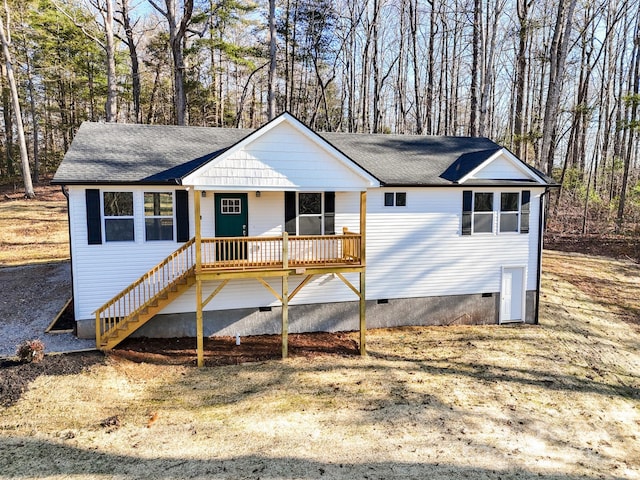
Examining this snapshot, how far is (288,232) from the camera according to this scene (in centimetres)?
1216

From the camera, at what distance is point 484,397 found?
9.30 metres

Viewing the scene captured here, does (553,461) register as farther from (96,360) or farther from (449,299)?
(96,360)

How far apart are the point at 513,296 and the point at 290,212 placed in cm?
842

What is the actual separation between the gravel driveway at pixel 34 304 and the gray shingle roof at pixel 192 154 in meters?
4.10

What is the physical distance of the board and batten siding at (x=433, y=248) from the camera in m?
12.9

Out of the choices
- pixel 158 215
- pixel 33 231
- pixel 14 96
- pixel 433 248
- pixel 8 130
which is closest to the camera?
pixel 158 215

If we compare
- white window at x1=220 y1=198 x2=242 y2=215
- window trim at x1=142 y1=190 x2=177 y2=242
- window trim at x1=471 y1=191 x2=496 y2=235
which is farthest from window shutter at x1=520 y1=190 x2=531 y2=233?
window trim at x1=142 y1=190 x2=177 y2=242

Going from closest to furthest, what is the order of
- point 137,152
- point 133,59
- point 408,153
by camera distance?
1. point 137,152
2. point 408,153
3. point 133,59

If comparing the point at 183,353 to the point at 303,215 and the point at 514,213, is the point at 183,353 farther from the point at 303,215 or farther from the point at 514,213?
the point at 514,213

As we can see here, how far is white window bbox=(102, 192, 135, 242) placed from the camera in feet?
Result: 34.8

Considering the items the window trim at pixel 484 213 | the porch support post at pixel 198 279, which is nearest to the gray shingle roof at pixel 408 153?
the window trim at pixel 484 213

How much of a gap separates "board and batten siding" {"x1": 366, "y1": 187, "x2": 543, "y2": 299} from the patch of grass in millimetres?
14909

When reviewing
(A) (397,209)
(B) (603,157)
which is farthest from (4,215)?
(B) (603,157)

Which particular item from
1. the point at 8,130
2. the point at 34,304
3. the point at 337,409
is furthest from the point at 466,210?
the point at 8,130
